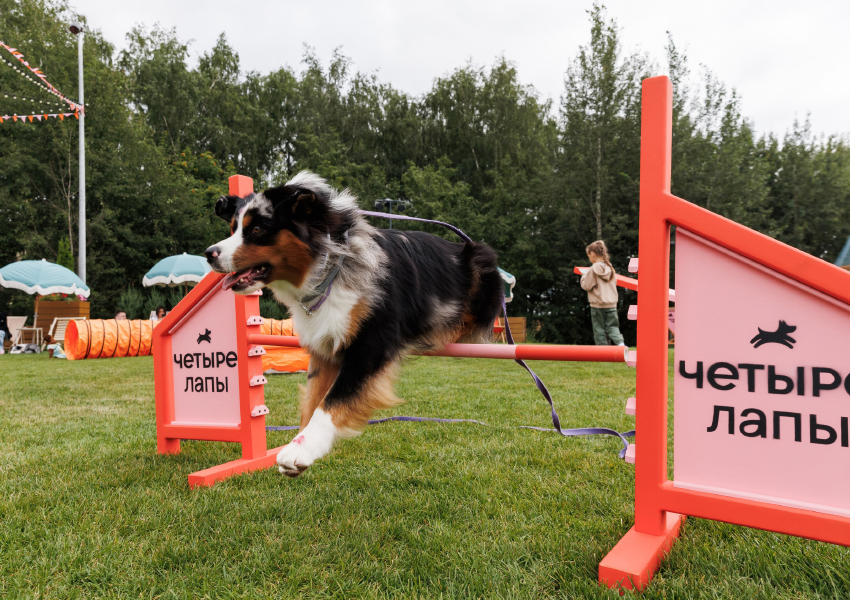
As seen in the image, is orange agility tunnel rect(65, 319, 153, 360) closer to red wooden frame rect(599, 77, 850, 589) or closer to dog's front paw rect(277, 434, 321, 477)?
dog's front paw rect(277, 434, 321, 477)

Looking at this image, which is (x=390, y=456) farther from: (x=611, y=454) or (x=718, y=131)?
(x=718, y=131)

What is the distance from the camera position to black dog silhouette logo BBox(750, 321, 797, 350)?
1604 mm

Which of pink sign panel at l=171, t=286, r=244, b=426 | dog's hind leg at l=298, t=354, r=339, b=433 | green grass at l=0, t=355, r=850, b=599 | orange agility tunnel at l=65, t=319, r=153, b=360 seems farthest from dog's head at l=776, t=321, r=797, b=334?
orange agility tunnel at l=65, t=319, r=153, b=360

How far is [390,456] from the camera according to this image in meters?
3.46

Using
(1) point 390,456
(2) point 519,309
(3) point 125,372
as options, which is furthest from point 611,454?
(2) point 519,309

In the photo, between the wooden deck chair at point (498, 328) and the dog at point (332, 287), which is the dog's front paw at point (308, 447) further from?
the wooden deck chair at point (498, 328)

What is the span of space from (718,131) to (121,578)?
2288 centimetres

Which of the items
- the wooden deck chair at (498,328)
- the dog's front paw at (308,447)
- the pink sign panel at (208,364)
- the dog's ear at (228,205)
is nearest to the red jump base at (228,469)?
the pink sign panel at (208,364)

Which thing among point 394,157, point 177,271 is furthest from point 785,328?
point 394,157

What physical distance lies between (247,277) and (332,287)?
39 cm

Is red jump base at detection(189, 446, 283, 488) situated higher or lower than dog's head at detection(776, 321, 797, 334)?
lower

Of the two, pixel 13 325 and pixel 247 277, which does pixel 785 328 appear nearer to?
pixel 247 277

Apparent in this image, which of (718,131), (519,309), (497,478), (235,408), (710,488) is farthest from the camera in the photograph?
(519,309)

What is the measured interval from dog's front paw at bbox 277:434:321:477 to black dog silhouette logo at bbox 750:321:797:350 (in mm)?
1612
